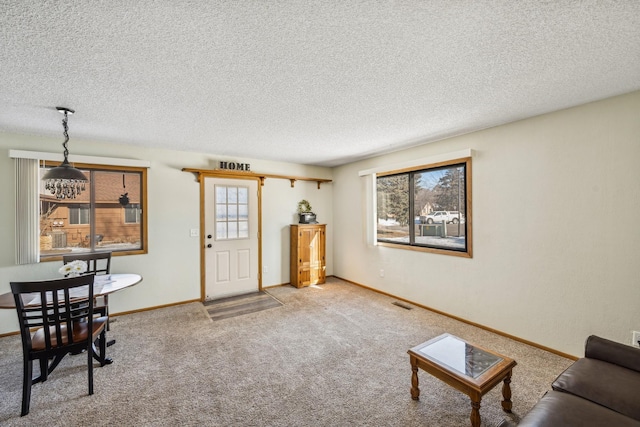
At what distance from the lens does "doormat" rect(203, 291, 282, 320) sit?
148 inches

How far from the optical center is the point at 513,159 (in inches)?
115

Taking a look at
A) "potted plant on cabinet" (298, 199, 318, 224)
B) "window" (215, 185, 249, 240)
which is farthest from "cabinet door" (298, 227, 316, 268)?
"window" (215, 185, 249, 240)

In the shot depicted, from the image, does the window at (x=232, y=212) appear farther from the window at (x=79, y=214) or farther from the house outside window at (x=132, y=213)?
the window at (x=79, y=214)

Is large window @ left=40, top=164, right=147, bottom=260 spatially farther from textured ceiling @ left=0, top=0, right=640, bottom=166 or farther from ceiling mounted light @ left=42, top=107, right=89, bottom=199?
textured ceiling @ left=0, top=0, right=640, bottom=166

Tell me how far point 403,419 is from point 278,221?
12.3 feet

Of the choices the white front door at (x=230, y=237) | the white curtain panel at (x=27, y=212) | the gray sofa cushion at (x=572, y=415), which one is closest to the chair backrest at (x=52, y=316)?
the white curtain panel at (x=27, y=212)

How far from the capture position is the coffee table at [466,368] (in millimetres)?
1649

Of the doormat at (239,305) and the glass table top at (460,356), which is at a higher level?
the glass table top at (460,356)

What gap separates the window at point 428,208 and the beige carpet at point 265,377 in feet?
3.53

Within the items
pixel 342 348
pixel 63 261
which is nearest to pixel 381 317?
pixel 342 348

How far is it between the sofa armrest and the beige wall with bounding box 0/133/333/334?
424cm

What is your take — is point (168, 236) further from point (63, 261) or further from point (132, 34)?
point (132, 34)

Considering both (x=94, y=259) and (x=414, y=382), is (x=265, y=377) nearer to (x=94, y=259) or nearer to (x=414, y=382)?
(x=414, y=382)

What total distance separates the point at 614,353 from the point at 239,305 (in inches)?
156
